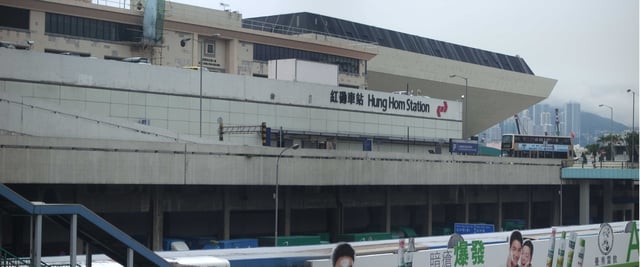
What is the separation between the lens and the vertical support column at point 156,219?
2311 inches

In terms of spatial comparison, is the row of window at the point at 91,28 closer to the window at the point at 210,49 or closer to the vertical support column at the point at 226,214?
the window at the point at 210,49

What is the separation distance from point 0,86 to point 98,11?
16881mm

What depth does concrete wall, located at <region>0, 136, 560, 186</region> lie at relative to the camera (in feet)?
166

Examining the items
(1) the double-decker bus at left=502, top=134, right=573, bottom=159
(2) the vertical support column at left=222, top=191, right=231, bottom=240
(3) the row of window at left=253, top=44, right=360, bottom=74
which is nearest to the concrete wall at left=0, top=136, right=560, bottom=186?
(2) the vertical support column at left=222, top=191, right=231, bottom=240

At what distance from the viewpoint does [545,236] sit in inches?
1821

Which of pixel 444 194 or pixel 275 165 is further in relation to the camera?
pixel 444 194

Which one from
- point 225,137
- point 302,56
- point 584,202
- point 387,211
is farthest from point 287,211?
point 584,202

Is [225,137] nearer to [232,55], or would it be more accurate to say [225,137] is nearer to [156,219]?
[232,55]

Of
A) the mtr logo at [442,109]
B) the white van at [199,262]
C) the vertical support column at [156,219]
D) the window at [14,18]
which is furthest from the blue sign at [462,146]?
the white van at [199,262]

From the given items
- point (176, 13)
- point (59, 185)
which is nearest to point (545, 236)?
point (59, 185)

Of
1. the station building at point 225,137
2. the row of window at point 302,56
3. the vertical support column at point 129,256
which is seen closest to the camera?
the vertical support column at point 129,256

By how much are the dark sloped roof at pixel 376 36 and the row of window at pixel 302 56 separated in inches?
172

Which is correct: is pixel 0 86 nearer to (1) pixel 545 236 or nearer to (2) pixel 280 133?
(2) pixel 280 133

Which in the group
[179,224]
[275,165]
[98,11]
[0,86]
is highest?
[98,11]
